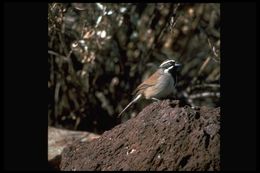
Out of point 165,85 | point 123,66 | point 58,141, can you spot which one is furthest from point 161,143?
point 123,66

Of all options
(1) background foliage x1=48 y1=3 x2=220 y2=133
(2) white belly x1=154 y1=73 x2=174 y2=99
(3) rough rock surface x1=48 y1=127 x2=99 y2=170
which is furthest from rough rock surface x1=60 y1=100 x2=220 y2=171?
(1) background foliage x1=48 y1=3 x2=220 y2=133

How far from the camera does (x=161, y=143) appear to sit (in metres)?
6.04

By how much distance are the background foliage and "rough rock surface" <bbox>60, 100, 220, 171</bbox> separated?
4.38 metres

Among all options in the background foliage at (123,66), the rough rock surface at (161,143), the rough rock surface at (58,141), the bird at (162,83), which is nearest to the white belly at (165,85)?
the bird at (162,83)

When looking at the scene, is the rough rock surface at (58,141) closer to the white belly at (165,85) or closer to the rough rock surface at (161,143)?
the white belly at (165,85)

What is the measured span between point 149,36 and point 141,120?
565 cm

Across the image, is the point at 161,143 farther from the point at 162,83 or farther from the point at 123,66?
the point at 123,66

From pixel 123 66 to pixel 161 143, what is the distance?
19.1 feet

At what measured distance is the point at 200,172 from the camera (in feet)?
19.0

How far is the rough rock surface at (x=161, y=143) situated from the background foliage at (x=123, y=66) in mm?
4378

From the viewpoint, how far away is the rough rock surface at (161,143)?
5.89 meters

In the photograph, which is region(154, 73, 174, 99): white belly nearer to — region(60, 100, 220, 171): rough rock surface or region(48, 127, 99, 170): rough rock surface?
region(48, 127, 99, 170): rough rock surface
